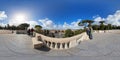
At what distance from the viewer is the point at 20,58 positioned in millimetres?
7500

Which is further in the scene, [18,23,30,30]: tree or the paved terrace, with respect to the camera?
[18,23,30,30]: tree

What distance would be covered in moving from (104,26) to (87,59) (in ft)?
105

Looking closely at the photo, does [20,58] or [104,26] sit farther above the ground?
[104,26]

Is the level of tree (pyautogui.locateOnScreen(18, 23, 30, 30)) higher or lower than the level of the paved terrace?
higher

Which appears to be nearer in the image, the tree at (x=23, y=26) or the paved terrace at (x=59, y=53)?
the paved terrace at (x=59, y=53)

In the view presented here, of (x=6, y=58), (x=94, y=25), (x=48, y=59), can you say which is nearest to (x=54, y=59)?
(x=48, y=59)

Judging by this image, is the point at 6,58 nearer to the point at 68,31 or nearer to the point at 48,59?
the point at 48,59

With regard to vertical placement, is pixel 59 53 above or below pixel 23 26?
below

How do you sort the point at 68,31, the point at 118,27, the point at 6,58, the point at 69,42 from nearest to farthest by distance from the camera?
the point at 6,58 < the point at 69,42 < the point at 68,31 < the point at 118,27

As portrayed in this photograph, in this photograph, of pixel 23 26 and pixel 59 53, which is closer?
pixel 59 53

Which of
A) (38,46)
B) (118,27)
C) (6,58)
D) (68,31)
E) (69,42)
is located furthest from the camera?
(118,27)

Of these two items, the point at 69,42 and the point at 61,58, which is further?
the point at 69,42

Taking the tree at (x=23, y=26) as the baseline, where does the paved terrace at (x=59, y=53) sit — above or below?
below

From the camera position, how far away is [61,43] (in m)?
14.4
